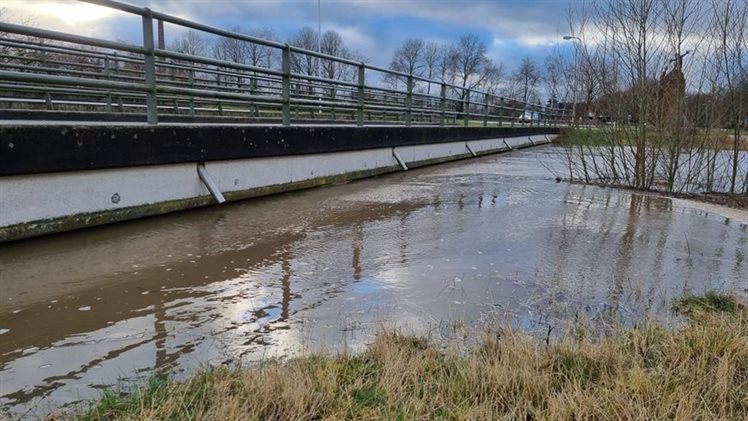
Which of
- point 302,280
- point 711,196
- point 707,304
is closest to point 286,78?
point 302,280

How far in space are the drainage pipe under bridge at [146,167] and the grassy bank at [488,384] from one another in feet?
8.93

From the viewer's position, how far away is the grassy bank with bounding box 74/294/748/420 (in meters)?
1.79

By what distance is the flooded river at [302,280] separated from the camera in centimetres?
229

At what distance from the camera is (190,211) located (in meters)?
5.23

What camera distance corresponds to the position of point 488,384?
6.57 feet

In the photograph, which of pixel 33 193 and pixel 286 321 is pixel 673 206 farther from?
pixel 33 193

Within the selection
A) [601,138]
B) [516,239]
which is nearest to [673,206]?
[601,138]

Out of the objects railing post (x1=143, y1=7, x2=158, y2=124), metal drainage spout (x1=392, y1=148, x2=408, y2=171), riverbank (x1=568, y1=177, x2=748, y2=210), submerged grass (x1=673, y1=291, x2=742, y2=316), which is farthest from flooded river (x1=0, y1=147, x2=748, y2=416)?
metal drainage spout (x1=392, y1=148, x2=408, y2=171)

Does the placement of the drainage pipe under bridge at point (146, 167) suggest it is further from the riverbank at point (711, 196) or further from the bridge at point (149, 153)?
the riverbank at point (711, 196)

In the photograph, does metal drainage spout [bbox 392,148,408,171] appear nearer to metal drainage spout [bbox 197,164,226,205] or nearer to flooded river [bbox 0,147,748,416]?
flooded river [bbox 0,147,748,416]

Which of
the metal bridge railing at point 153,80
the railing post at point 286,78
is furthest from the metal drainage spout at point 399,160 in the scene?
the railing post at point 286,78

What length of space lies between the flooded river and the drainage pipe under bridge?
0.20 metres

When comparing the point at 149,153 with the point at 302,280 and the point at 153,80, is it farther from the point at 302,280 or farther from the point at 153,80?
the point at 302,280

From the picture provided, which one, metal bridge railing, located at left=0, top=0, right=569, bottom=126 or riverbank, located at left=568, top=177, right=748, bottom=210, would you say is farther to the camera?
riverbank, located at left=568, top=177, right=748, bottom=210
